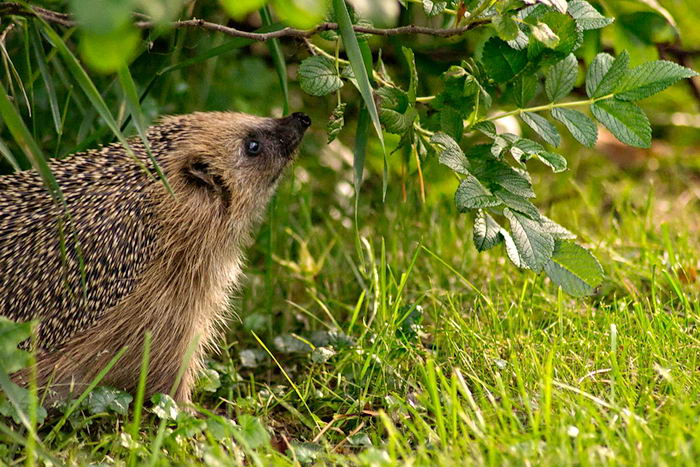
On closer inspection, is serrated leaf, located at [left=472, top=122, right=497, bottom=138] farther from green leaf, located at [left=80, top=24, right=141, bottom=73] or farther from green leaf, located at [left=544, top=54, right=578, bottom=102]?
green leaf, located at [left=80, top=24, right=141, bottom=73]

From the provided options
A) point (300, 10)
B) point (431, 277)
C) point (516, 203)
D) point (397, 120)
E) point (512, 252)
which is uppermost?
point (300, 10)

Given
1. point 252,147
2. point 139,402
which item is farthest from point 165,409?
point 252,147

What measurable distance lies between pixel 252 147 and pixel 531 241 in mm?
1313

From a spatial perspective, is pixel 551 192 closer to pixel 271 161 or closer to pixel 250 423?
pixel 271 161

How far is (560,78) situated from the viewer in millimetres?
3025

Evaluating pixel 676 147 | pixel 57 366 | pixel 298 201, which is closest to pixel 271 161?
pixel 298 201

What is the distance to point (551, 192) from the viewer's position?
504 centimetres

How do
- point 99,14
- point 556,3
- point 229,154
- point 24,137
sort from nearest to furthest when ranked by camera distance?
point 99,14 → point 24,137 → point 556,3 → point 229,154

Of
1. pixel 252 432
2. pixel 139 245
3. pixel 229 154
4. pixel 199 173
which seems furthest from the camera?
pixel 229 154

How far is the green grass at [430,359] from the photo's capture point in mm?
2268

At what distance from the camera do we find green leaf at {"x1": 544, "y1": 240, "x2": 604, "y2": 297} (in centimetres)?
298

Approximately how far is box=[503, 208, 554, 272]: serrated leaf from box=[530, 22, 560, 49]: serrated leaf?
56cm

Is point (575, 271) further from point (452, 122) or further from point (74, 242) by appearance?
point (74, 242)

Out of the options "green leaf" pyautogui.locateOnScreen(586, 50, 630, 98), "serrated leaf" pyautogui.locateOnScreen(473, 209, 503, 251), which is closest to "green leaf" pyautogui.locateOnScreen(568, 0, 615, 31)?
"green leaf" pyautogui.locateOnScreen(586, 50, 630, 98)
